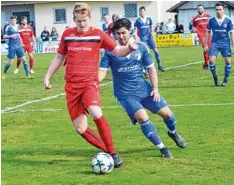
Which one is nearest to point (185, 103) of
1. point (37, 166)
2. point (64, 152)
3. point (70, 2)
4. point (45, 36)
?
point (64, 152)

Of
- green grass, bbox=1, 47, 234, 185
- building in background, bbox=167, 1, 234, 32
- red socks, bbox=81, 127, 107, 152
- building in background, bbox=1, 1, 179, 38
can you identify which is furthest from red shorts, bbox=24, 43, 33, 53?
building in background, bbox=167, 1, 234, 32

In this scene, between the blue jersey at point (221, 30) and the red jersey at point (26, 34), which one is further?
the red jersey at point (26, 34)

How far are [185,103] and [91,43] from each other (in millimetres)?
6057

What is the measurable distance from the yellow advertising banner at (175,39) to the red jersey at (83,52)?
37.0 meters

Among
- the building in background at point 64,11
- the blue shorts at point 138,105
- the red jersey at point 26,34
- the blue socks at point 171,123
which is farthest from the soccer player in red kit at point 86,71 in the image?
the building in background at point 64,11

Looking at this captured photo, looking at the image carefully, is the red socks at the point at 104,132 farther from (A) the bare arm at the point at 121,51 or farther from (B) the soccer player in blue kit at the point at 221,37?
(B) the soccer player in blue kit at the point at 221,37

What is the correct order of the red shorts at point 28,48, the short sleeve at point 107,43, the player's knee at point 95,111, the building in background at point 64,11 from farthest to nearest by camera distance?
the building in background at point 64,11 < the red shorts at point 28,48 < the short sleeve at point 107,43 < the player's knee at point 95,111

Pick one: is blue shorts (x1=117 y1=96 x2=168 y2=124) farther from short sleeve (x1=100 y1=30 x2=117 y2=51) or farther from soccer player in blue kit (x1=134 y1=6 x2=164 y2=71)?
soccer player in blue kit (x1=134 y1=6 x2=164 y2=71)

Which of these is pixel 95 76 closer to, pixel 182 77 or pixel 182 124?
pixel 182 124

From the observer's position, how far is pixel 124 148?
9.66 metres

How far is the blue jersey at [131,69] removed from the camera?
9.04 m

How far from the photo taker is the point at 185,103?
1434 centimetres

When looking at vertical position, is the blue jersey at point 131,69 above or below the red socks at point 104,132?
above

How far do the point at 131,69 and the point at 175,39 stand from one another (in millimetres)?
37404
